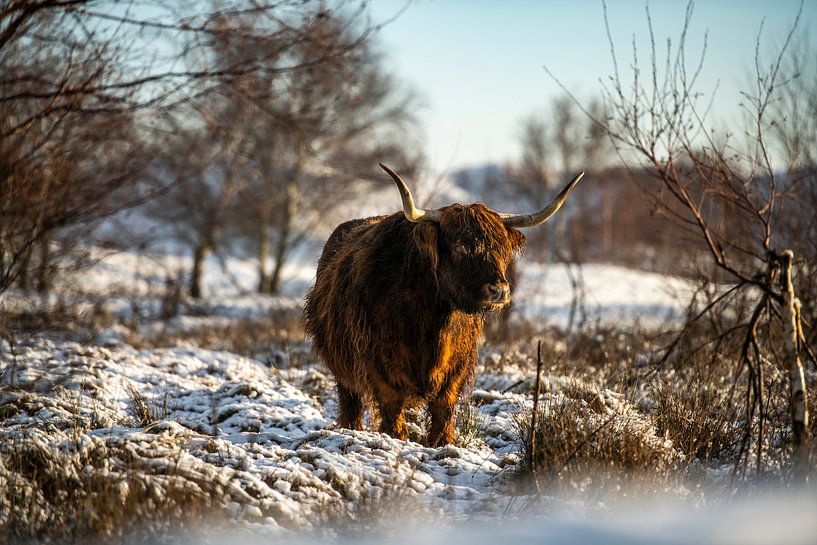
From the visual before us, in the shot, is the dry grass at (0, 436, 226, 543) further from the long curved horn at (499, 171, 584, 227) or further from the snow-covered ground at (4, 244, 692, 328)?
the snow-covered ground at (4, 244, 692, 328)

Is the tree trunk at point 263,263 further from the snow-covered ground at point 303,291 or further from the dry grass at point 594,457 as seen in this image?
the dry grass at point 594,457

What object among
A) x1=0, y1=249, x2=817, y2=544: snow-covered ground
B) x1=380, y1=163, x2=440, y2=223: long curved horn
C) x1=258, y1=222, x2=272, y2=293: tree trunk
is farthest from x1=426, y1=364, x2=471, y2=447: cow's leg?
x1=258, y1=222, x2=272, y2=293: tree trunk

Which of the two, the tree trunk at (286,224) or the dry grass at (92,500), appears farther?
the tree trunk at (286,224)

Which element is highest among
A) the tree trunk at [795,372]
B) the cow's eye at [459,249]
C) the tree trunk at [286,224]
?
the tree trunk at [286,224]

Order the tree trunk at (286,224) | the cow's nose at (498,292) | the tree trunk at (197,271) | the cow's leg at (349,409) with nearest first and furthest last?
the cow's nose at (498,292) → the cow's leg at (349,409) → the tree trunk at (197,271) → the tree trunk at (286,224)

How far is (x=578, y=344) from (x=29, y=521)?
290 inches

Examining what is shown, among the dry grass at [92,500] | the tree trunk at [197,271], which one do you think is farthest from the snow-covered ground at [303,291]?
the dry grass at [92,500]

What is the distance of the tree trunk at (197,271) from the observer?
21.1 m

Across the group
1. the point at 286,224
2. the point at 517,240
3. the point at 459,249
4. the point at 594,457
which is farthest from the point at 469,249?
the point at 286,224

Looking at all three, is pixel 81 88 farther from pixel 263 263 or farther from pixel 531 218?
pixel 263 263

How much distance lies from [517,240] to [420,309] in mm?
912

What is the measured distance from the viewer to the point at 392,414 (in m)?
5.05

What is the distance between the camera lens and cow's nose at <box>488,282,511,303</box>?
4445 mm

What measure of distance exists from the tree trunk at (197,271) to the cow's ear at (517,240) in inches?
672
